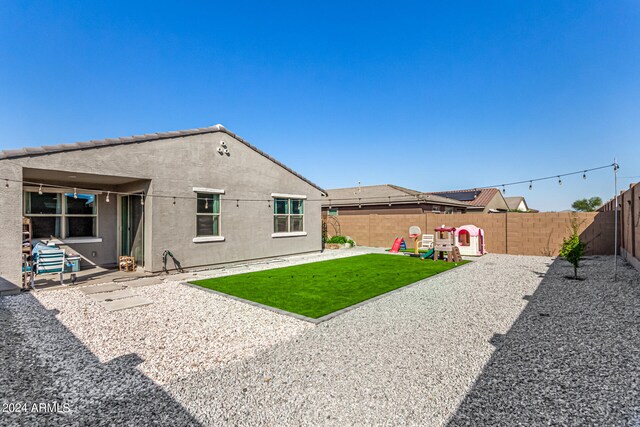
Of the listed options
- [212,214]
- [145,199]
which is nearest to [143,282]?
[145,199]

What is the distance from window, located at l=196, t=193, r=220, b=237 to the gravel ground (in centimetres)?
483

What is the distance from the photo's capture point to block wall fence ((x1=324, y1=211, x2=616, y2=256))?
48.1 feet

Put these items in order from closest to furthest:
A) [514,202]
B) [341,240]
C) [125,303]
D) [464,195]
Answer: [125,303]
[341,240]
[464,195]
[514,202]

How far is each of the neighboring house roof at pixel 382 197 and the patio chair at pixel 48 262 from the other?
2068 centimetres

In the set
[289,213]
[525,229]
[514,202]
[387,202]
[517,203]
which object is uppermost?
[514,202]

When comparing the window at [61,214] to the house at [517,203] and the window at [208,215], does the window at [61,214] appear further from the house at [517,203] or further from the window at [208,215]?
the house at [517,203]

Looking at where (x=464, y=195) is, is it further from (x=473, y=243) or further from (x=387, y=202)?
(x=473, y=243)

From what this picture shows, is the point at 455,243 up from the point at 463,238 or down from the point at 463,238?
down

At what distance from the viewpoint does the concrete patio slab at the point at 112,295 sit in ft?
24.3

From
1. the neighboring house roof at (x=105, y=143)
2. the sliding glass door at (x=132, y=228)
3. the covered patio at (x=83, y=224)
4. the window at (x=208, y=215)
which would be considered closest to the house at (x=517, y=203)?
the window at (x=208, y=215)

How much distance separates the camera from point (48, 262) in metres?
8.20

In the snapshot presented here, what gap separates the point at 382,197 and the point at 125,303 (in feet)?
71.0

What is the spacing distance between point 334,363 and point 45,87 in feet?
53.1

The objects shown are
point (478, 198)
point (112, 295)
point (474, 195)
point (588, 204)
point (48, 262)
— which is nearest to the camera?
point (112, 295)
